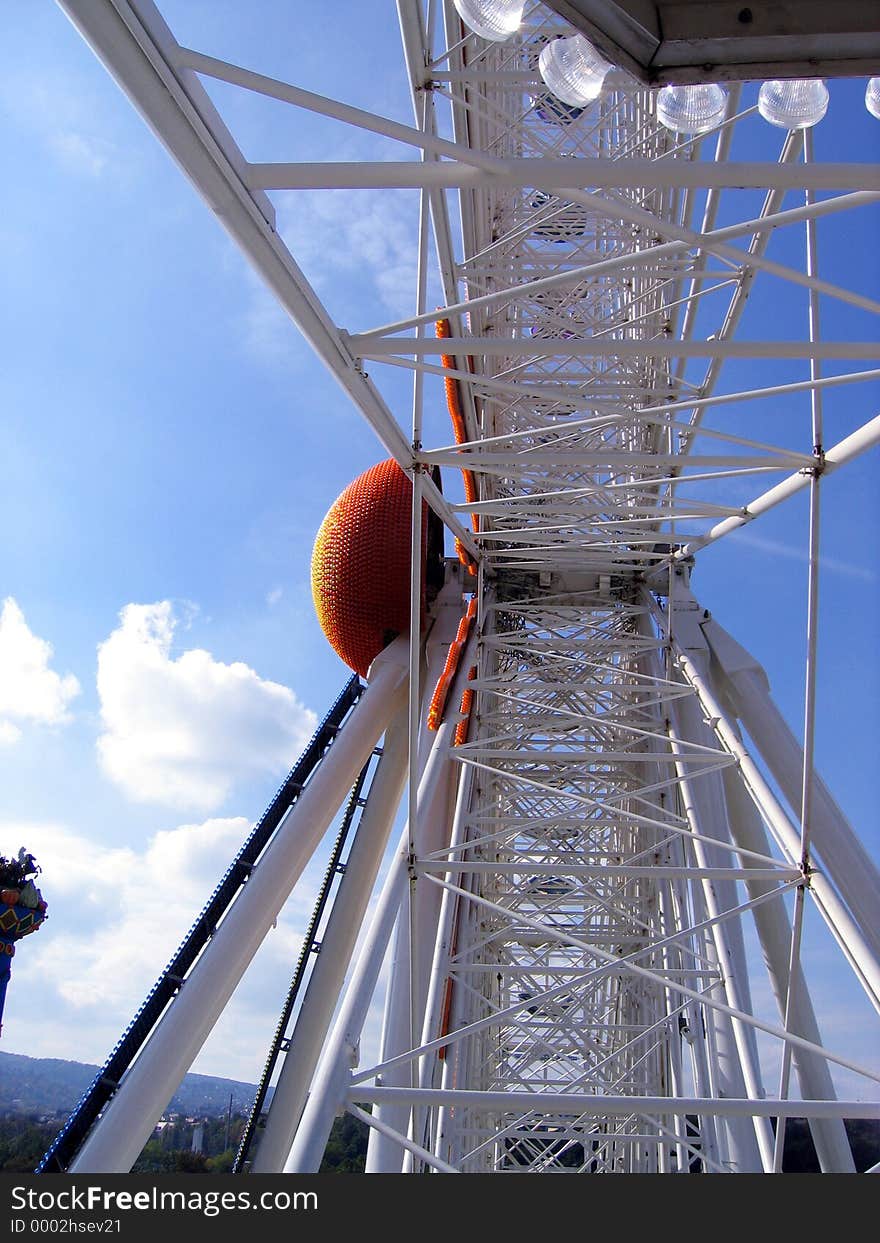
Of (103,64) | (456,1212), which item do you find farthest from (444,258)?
(456,1212)

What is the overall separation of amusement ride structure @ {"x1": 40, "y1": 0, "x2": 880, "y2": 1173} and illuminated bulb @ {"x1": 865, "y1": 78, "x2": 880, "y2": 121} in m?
0.42

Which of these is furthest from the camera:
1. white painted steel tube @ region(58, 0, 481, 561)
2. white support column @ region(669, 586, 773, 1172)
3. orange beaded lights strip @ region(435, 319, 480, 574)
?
orange beaded lights strip @ region(435, 319, 480, 574)

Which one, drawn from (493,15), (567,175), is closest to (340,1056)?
(567,175)

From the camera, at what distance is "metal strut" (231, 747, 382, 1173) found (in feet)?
37.6

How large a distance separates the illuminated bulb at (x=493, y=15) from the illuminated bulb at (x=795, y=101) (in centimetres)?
148

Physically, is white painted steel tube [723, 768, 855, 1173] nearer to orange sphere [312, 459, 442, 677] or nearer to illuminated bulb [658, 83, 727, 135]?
orange sphere [312, 459, 442, 677]

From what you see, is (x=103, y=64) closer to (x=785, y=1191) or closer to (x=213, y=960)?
(x=785, y=1191)

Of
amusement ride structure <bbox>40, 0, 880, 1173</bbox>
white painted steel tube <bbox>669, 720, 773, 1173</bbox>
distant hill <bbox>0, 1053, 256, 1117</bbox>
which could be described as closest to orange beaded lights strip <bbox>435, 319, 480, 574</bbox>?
amusement ride structure <bbox>40, 0, 880, 1173</bbox>

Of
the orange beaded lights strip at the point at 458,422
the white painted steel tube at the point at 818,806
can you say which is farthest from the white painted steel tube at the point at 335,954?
the white painted steel tube at the point at 818,806

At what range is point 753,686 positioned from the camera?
1190 centimetres

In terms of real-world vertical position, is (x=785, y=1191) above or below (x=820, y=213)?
below

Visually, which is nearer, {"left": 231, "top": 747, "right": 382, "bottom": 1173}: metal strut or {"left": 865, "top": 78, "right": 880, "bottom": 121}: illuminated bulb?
{"left": 865, "top": 78, "right": 880, "bottom": 121}: illuminated bulb

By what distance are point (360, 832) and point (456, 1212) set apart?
7.60 meters

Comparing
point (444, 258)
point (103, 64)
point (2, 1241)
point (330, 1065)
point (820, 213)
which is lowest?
point (2, 1241)
